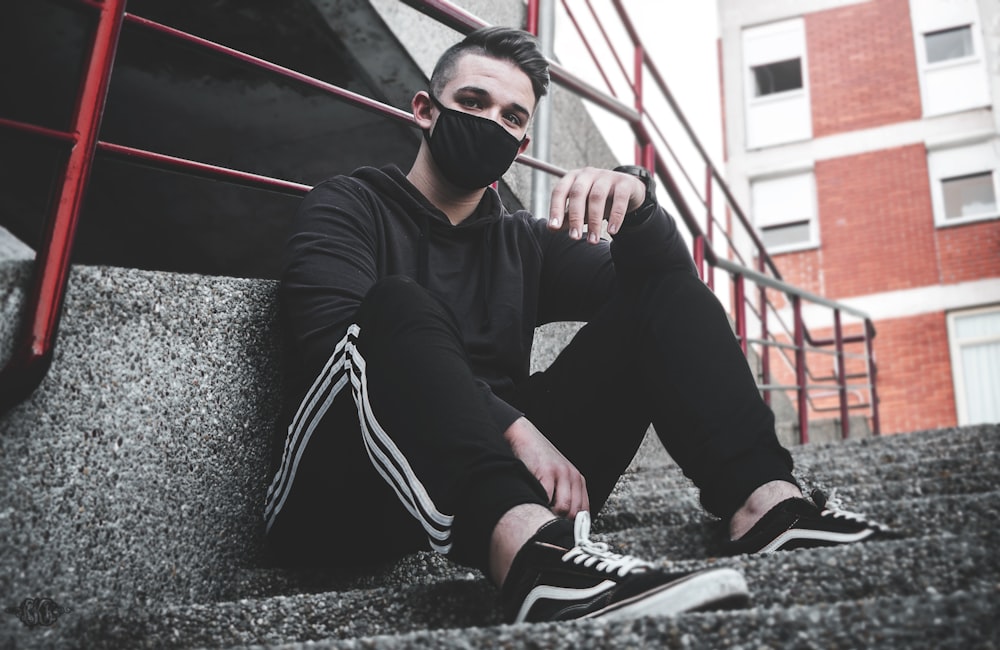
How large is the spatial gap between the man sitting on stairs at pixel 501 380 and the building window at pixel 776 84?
1151cm

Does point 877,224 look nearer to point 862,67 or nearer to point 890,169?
point 890,169

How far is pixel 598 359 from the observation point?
1.57m

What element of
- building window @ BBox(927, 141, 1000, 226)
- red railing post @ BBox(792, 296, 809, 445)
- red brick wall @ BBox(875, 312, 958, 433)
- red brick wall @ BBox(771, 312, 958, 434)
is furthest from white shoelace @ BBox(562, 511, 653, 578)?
building window @ BBox(927, 141, 1000, 226)

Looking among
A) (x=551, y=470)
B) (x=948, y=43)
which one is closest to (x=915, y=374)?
(x=948, y=43)

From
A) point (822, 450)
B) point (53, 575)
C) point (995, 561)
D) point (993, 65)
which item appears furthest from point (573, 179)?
point (993, 65)

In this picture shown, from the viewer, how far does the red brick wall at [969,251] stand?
10.8 meters

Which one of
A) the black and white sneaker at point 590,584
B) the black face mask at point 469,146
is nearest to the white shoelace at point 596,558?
the black and white sneaker at point 590,584

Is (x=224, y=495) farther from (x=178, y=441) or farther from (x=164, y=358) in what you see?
(x=164, y=358)

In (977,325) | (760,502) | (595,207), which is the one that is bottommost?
(760,502)

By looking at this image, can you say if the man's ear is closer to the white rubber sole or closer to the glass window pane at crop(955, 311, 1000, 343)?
the white rubber sole

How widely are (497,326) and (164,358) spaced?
0.58 m

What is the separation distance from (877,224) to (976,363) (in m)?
2.10

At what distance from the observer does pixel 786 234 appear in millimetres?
12156

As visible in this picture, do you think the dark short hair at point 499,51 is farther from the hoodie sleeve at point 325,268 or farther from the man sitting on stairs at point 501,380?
the hoodie sleeve at point 325,268
